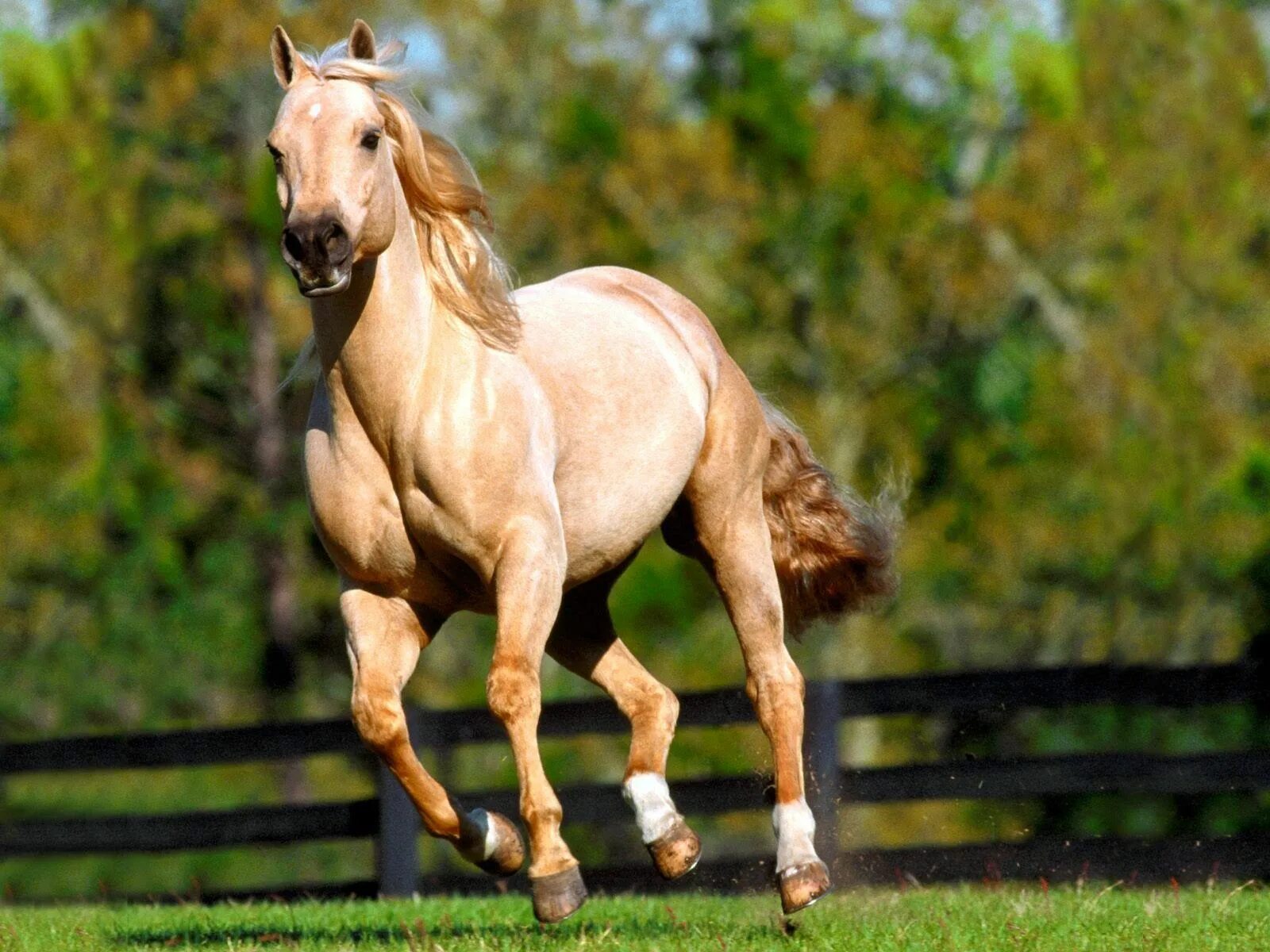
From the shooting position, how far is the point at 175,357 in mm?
22500

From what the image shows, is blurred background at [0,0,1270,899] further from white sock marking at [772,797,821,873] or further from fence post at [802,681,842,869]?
white sock marking at [772,797,821,873]

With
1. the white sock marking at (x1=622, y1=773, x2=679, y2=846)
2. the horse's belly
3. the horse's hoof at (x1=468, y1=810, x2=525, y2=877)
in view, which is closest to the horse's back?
the horse's belly

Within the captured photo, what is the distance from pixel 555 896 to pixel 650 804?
0.67 m

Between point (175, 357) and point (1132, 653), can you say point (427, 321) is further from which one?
point (175, 357)

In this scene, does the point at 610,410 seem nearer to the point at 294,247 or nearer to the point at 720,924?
the point at 294,247

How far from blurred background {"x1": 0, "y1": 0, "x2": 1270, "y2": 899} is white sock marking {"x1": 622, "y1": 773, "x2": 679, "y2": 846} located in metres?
12.5

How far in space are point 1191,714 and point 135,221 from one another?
13.1 metres

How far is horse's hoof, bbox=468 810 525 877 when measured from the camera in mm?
5297

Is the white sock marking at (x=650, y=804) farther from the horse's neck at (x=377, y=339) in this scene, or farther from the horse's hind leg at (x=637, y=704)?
the horse's neck at (x=377, y=339)

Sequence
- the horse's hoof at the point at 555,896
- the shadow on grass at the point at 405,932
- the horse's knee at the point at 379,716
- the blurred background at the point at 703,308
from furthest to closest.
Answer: the blurred background at the point at 703,308 → the shadow on grass at the point at 405,932 → the horse's knee at the point at 379,716 → the horse's hoof at the point at 555,896

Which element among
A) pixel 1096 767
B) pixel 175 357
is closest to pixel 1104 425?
pixel 175 357

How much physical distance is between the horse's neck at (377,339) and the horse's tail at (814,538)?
6.16ft

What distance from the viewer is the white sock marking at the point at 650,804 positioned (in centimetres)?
540

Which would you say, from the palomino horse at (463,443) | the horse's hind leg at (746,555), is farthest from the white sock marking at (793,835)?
the horse's hind leg at (746,555)
